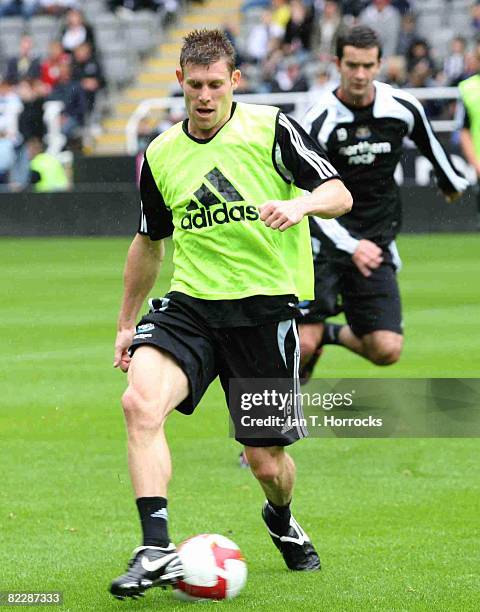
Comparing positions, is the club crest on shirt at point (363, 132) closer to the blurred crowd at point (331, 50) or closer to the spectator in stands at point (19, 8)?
the blurred crowd at point (331, 50)

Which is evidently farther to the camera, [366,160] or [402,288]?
[402,288]

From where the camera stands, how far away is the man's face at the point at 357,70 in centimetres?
856

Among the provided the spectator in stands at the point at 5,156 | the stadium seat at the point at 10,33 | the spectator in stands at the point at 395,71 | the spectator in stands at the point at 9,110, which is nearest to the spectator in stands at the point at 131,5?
the stadium seat at the point at 10,33

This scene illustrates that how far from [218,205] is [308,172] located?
380 mm

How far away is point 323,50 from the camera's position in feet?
86.0

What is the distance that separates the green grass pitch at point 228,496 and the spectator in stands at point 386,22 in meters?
13.4

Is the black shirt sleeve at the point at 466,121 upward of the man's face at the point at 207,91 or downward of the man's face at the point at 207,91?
downward

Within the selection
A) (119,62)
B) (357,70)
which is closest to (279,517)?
(357,70)

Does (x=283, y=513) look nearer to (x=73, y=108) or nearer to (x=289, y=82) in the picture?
(x=289, y=82)

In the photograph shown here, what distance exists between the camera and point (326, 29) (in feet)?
86.1

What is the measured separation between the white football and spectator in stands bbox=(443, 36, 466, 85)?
65.0 feet

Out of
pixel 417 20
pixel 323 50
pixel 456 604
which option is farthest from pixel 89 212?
pixel 456 604

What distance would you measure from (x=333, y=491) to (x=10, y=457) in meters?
2.02

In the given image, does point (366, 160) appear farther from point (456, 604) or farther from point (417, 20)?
point (417, 20)
